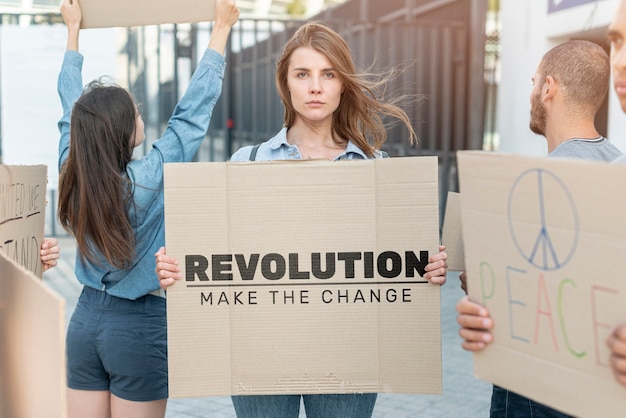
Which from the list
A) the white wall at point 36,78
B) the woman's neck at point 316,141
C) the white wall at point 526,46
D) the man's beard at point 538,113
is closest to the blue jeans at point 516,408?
the man's beard at point 538,113

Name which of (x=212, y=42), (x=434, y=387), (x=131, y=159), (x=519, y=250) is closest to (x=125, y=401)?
(x=131, y=159)

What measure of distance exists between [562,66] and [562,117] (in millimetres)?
161

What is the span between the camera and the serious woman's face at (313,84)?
2594 mm

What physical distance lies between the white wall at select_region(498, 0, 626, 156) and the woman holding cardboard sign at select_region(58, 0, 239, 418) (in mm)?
4746

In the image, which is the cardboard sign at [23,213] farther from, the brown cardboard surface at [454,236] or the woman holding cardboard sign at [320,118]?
the brown cardboard surface at [454,236]

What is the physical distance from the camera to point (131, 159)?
8.29 feet

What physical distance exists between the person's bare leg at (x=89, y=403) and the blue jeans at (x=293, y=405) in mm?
447

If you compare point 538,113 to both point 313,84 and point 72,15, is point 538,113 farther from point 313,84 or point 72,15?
point 72,15

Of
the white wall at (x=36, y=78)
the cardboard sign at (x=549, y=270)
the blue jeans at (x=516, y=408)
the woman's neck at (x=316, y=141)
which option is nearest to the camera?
the cardboard sign at (x=549, y=270)

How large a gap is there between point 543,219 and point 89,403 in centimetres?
164

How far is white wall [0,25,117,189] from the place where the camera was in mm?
8305

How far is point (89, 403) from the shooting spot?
255 cm

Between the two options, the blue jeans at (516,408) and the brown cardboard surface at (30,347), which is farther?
the blue jeans at (516,408)

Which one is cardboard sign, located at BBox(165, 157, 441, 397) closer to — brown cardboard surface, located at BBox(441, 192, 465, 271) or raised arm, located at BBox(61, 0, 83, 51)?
brown cardboard surface, located at BBox(441, 192, 465, 271)
